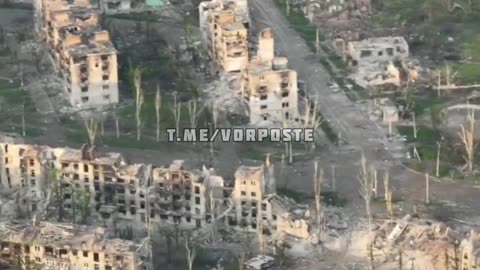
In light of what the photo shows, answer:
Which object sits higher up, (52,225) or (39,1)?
(39,1)

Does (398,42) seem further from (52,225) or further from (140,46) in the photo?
(52,225)

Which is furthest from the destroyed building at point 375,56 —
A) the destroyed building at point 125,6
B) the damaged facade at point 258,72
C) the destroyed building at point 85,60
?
the destroyed building at point 125,6

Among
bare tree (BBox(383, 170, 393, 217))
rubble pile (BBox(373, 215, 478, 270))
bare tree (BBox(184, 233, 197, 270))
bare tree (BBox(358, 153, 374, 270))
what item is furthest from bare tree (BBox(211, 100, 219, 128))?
rubble pile (BBox(373, 215, 478, 270))

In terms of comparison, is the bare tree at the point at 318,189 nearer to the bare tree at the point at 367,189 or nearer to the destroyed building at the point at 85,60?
the bare tree at the point at 367,189

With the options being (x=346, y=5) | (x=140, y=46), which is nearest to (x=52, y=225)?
(x=140, y=46)

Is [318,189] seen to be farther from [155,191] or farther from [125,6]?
[125,6]

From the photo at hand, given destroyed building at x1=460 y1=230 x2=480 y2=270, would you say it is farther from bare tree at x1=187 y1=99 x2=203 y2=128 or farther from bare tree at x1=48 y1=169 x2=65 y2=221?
bare tree at x1=187 y1=99 x2=203 y2=128
